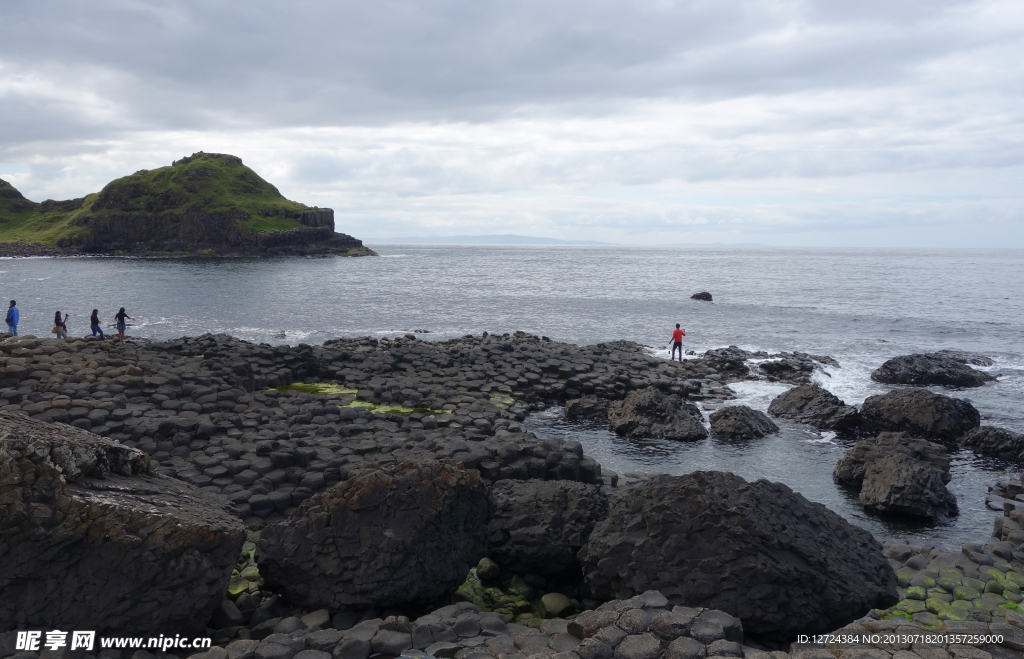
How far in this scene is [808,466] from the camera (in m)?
19.0

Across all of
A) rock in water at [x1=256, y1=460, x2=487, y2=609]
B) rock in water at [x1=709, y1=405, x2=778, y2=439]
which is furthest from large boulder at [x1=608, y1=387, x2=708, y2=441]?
rock in water at [x1=256, y1=460, x2=487, y2=609]

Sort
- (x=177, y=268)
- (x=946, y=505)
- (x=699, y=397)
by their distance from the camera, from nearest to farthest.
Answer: (x=946, y=505) → (x=699, y=397) → (x=177, y=268)

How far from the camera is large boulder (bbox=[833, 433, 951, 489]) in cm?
1734

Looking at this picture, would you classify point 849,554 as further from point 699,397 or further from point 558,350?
point 558,350

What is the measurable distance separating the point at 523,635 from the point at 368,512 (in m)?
3.47

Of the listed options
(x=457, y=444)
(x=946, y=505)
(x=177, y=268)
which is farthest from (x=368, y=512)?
(x=177, y=268)

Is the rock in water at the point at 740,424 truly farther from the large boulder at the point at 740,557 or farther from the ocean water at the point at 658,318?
the large boulder at the point at 740,557

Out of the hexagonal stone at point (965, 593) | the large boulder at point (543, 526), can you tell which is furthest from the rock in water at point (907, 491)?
the large boulder at point (543, 526)

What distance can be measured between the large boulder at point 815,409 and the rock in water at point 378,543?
16823mm

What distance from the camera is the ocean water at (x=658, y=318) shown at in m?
19.2

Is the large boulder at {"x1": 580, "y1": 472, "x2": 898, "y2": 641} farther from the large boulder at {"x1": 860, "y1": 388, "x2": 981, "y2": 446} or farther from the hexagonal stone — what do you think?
the large boulder at {"x1": 860, "y1": 388, "x2": 981, "y2": 446}

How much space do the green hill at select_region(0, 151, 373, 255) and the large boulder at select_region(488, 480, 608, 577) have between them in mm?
150398

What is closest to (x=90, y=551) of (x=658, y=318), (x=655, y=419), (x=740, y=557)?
(x=740, y=557)

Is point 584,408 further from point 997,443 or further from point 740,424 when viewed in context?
point 997,443
